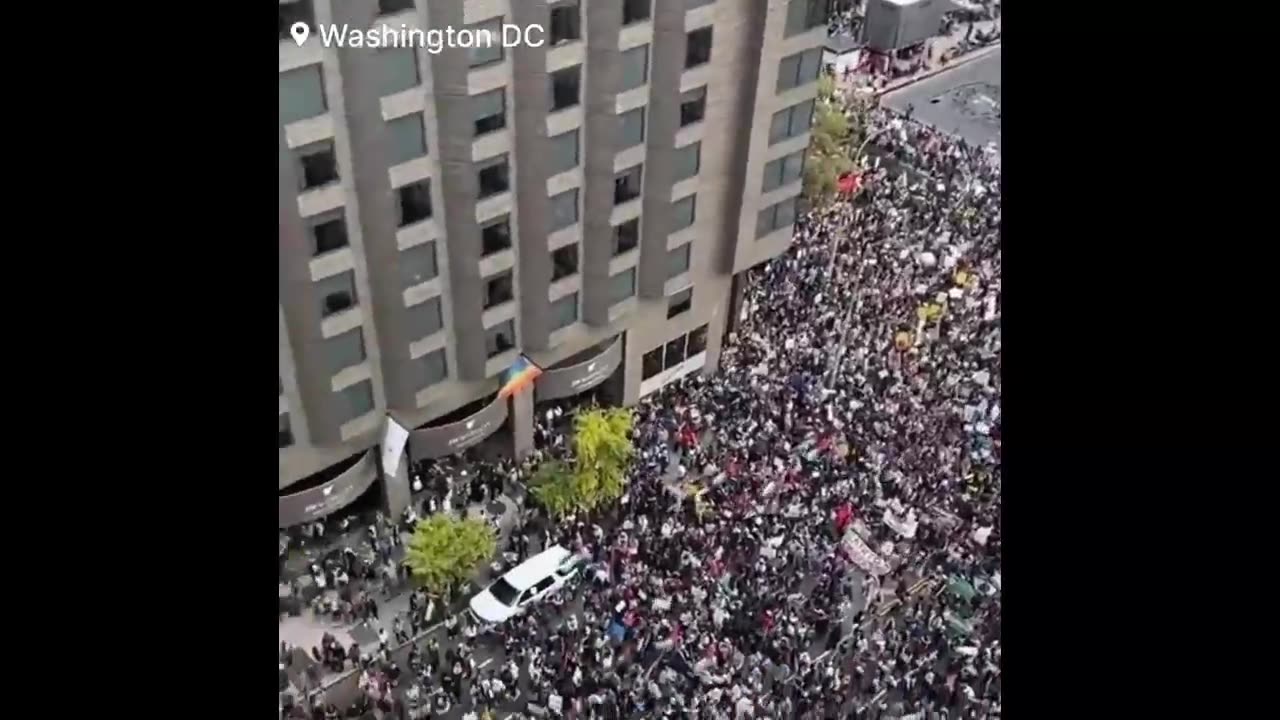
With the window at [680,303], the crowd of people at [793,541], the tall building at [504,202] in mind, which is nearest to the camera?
the tall building at [504,202]

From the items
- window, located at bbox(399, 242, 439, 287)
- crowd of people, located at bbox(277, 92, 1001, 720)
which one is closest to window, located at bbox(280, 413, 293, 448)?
window, located at bbox(399, 242, 439, 287)

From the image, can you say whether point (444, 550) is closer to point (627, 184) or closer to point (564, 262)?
point (564, 262)

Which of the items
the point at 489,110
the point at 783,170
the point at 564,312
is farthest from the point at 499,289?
the point at 783,170

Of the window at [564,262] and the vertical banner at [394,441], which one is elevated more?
the window at [564,262]

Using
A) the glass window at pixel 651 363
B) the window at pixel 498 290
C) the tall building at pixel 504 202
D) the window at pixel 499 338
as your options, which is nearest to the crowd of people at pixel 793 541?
the glass window at pixel 651 363

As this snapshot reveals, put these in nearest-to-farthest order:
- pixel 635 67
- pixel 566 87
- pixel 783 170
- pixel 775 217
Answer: pixel 566 87, pixel 635 67, pixel 783 170, pixel 775 217

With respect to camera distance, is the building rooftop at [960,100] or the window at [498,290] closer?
the window at [498,290]

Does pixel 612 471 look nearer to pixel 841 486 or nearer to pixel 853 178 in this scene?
pixel 841 486

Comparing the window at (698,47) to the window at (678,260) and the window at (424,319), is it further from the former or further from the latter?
the window at (424,319)
